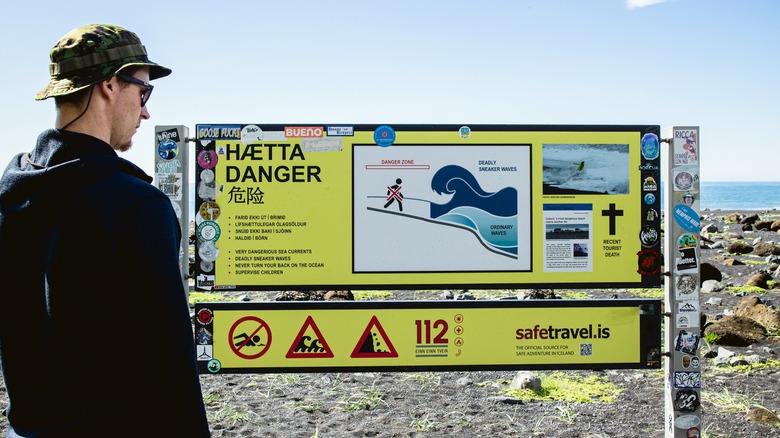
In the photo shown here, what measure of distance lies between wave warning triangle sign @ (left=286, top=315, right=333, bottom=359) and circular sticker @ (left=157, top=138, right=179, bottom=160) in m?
1.48

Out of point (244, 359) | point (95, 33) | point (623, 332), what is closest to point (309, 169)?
point (244, 359)

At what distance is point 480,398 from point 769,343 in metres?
3.97

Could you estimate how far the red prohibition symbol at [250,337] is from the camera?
15.3 feet

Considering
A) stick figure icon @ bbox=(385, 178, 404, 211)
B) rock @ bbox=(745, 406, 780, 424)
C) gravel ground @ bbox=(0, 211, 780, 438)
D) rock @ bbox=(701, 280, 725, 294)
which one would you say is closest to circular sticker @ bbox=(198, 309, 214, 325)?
gravel ground @ bbox=(0, 211, 780, 438)

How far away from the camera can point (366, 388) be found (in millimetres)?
6414

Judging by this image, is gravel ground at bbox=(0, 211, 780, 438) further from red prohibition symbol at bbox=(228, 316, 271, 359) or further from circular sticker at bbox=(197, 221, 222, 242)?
circular sticker at bbox=(197, 221, 222, 242)

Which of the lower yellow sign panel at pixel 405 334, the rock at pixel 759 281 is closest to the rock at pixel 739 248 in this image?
the rock at pixel 759 281

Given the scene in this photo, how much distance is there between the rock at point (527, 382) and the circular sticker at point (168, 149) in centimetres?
379

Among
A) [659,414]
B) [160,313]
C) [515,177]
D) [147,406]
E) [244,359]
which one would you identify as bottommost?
[659,414]

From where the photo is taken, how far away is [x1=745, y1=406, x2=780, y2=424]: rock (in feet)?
17.8

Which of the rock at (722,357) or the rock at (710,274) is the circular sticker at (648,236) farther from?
the rock at (710,274)

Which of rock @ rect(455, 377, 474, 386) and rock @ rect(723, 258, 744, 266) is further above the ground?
rock @ rect(723, 258, 744, 266)

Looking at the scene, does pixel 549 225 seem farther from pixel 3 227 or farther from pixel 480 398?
pixel 3 227

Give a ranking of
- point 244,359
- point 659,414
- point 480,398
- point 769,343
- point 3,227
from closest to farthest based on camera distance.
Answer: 1. point 3,227
2. point 244,359
3. point 659,414
4. point 480,398
5. point 769,343
